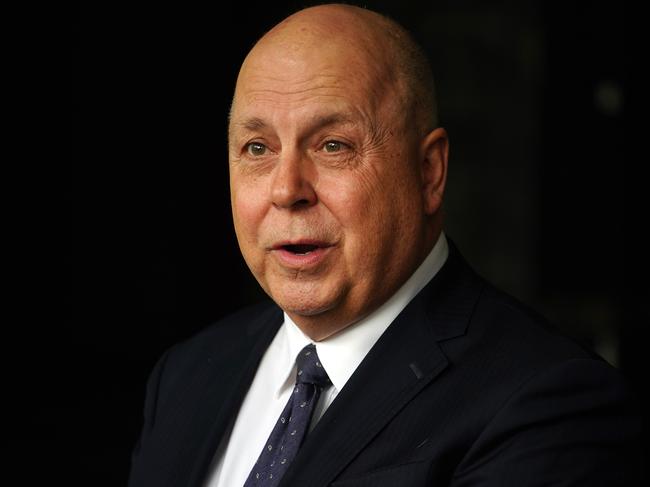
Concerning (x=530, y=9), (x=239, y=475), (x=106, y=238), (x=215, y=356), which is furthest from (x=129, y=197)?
(x=239, y=475)

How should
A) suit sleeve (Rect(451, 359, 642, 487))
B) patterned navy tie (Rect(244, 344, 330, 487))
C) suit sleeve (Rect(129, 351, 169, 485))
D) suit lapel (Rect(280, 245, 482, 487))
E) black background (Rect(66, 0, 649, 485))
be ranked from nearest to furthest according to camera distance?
suit sleeve (Rect(451, 359, 642, 487)) → suit lapel (Rect(280, 245, 482, 487)) → patterned navy tie (Rect(244, 344, 330, 487)) → suit sleeve (Rect(129, 351, 169, 485)) → black background (Rect(66, 0, 649, 485))

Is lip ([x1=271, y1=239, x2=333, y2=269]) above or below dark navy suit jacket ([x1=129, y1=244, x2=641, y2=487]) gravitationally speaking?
above

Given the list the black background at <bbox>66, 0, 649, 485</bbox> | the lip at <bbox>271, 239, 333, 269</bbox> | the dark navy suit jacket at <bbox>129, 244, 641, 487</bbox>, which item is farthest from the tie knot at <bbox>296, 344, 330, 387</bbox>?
the black background at <bbox>66, 0, 649, 485</bbox>

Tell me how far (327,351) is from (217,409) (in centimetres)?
34

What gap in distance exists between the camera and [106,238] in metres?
6.09

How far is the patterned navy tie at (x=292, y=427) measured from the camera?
183 centimetres

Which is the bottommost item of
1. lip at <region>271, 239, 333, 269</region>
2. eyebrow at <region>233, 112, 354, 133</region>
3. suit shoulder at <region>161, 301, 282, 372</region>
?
suit shoulder at <region>161, 301, 282, 372</region>

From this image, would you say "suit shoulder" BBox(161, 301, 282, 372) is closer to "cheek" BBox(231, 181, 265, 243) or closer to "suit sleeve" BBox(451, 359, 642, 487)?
"cheek" BBox(231, 181, 265, 243)

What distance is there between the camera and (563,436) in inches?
63.0

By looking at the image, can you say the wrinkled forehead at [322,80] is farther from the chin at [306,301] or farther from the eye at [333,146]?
the chin at [306,301]

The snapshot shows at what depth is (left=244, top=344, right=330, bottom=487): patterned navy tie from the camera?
1826 mm

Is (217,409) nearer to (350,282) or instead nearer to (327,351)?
(327,351)

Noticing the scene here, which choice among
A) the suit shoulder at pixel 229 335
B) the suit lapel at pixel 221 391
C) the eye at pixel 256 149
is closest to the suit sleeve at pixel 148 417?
the suit shoulder at pixel 229 335

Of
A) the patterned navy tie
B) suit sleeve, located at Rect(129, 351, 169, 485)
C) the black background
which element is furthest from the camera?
the black background
